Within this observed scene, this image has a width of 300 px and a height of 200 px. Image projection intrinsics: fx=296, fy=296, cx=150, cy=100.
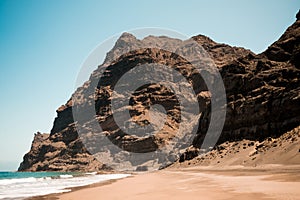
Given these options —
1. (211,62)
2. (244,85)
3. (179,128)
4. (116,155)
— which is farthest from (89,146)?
(244,85)

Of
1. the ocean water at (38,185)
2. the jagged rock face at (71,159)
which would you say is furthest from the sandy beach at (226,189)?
the jagged rock face at (71,159)

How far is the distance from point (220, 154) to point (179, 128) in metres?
Result: 101

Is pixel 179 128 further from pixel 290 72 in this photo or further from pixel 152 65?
pixel 290 72

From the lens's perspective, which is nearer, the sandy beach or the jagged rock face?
the sandy beach

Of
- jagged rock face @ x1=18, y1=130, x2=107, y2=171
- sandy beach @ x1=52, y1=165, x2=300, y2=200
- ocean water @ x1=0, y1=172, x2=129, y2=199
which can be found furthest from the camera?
jagged rock face @ x1=18, y1=130, x2=107, y2=171

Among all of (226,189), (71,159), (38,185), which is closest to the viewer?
(226,189)

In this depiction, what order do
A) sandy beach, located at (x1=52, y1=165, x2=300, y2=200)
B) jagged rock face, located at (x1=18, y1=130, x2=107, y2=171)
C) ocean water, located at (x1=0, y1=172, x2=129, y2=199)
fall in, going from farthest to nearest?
1. jagged rock face, located at (x1=18, y1=130, x2=107, y2=171)
2. ocean water, located at (x1=0, y1=172, x2=129, y2=199)
3. sandy beach, located at (x1=52, y1=165, x2=300, y2=200)

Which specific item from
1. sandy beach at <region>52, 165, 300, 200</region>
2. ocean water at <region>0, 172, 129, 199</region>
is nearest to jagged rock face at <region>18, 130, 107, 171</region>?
ocean water at <region>0, 172, 129, 199</region>

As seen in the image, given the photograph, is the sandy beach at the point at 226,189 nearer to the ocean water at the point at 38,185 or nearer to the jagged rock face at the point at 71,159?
the ocean water at the point at 38,185

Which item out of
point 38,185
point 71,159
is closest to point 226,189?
point 38,185

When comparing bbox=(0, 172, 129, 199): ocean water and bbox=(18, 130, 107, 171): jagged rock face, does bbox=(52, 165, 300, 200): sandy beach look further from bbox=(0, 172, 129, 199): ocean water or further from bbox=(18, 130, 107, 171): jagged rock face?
bbox=(18, 130, 107, 171): jagged rock face

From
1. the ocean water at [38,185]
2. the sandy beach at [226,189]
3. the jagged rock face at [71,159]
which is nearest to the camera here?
the sandy beach at [226,189]

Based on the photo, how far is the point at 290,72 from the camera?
53406mm

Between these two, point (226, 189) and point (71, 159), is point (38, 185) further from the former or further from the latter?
point (71, 159)
